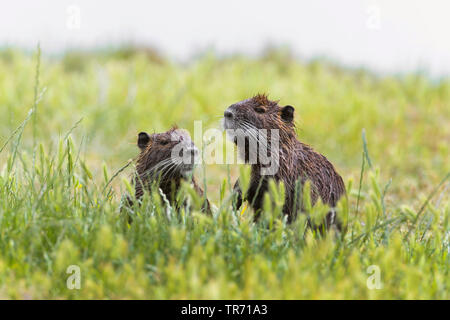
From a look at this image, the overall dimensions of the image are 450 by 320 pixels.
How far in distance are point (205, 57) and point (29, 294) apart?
10805mm

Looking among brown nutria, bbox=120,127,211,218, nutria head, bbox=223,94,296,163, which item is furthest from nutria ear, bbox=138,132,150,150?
nutria head, bbox=223,94,296,163

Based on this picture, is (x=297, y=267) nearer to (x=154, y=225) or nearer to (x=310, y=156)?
(x=154, y=225)

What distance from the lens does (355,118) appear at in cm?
1106

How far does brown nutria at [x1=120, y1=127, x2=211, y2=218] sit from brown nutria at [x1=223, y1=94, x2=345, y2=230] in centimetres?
Result: 37

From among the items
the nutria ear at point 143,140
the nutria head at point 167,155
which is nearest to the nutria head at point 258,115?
the nutria head at point 167,155

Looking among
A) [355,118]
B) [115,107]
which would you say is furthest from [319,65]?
[115,107]

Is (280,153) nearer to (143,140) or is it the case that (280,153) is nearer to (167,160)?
(167,160)

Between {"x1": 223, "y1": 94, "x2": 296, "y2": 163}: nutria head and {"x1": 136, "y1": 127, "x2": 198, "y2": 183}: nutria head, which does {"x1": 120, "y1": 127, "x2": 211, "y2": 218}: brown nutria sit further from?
{"x1": 223, "y1": 94, "x2": 296, "y2": 163}: nutria head

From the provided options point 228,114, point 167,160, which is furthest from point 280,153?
point 167,160

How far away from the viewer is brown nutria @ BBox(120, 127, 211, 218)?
4919mm

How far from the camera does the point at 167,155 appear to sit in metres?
5.03

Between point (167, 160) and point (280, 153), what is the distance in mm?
879

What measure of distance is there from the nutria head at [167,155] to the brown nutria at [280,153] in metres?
0.38

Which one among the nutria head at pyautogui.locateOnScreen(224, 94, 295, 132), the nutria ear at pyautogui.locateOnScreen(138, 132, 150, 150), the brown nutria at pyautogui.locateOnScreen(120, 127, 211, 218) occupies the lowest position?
the brown nutria at pyautogui.locateOnScreen(120, 127, 211, 218)
